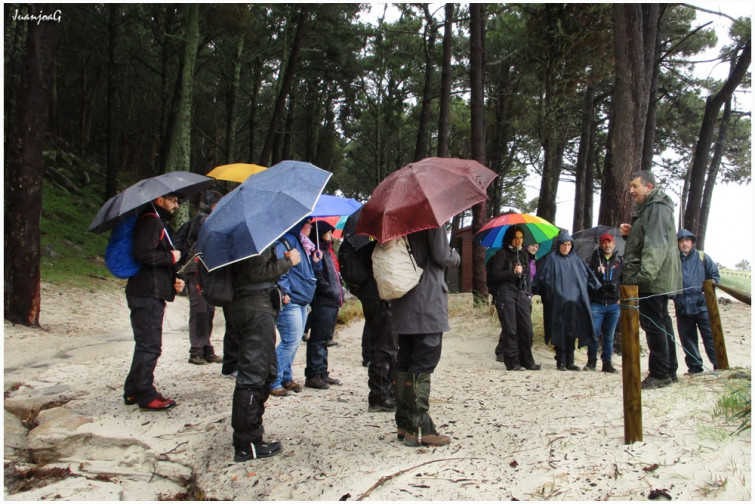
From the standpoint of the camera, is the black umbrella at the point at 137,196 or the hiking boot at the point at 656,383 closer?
the black umbrella at the point at 137,196

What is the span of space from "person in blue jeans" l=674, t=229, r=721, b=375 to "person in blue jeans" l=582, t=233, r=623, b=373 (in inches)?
31.1

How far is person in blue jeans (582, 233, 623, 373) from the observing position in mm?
7527

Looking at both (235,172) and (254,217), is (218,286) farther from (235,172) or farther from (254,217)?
(235,172)

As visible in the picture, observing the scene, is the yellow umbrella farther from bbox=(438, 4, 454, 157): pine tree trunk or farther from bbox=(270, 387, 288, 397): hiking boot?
bbox=(438, 4, 454, 157): pine tree trunk

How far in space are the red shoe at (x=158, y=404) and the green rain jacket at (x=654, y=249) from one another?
172 inches

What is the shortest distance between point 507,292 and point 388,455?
376 cm

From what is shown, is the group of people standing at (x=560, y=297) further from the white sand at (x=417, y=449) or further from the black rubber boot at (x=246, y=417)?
the black rubber boot at (x=246, y=417)

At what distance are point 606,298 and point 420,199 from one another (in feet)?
15.1

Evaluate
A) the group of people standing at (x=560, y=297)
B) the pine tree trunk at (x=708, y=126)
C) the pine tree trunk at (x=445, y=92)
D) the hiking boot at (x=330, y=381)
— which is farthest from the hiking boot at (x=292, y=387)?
the pine tree trunk at (x=708, y=126)

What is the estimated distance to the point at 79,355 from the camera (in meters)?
7.77

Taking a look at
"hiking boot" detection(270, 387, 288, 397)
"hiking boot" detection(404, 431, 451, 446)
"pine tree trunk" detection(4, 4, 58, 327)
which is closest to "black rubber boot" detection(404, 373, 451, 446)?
"hiking boot" detection(404, 431, 451, 446)

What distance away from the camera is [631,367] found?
3.93 m

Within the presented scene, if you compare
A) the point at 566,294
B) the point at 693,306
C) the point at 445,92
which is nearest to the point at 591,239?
the point at 566,294

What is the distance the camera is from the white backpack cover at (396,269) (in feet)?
13.4
